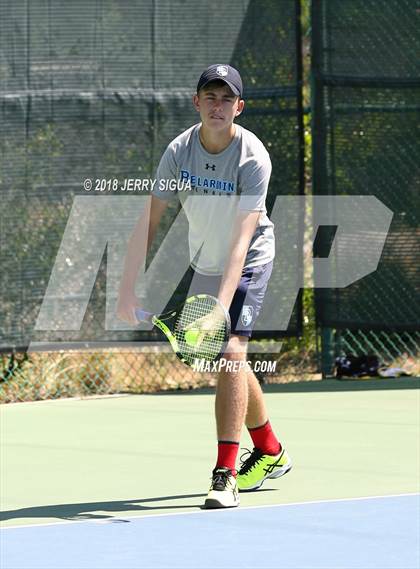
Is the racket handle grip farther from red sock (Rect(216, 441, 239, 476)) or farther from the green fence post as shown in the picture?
the green fence post

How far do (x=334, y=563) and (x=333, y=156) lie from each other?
20.0ft

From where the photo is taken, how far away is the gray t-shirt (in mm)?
6441

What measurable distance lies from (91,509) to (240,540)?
3.15ft

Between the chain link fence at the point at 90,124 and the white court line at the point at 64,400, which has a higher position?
the chain link fence at the point at 90,124

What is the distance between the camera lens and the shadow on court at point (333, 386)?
10.4 metres

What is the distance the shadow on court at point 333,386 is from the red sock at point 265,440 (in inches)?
137

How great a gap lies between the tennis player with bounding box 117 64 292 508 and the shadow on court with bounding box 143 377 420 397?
148 inches

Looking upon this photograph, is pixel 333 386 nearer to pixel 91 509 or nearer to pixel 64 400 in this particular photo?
pixel 64 400

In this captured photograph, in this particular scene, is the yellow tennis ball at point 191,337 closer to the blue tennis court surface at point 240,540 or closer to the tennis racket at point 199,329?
the tennis racket at point 199,329

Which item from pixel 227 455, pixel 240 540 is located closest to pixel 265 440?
pixel 227 455

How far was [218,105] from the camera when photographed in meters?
6.38

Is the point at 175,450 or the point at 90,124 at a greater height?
the point at 90,124

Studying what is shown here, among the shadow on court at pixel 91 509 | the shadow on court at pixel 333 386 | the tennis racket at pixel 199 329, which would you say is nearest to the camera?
the shadow on court at pixel 91 509

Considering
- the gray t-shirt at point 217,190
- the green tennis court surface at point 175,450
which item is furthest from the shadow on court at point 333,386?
the gray t-shirt at point 217,190
